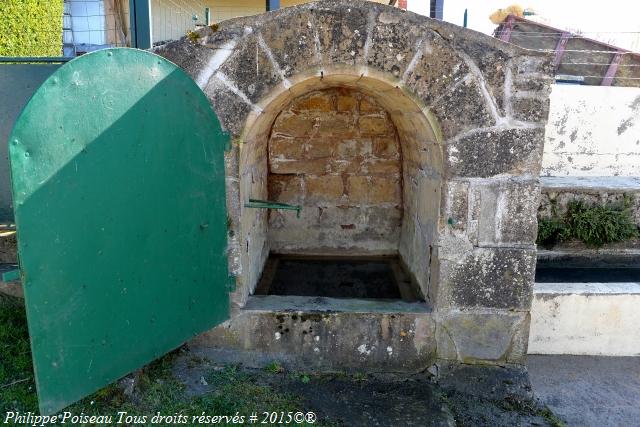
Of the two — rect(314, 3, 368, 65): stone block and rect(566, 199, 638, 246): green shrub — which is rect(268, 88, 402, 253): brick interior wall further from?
rect(566, 199, 638, 246): green shrub

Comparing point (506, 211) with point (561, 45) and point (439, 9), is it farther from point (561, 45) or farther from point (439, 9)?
point (561, 45)

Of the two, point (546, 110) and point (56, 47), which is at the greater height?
point (56, 47)

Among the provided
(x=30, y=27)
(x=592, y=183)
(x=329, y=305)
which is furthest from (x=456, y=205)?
(x=30, y=27)

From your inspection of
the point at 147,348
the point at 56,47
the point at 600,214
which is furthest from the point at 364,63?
the point at 56,47

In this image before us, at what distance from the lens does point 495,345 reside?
2.95 metres

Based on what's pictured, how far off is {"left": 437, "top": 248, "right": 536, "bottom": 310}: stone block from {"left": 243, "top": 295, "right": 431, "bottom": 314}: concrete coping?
0.67 feet

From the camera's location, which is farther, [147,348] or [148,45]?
[148,45]

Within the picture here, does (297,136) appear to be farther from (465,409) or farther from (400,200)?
(465,409)

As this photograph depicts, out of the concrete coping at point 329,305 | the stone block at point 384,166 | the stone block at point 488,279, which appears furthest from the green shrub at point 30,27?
the stone block at point 488,279

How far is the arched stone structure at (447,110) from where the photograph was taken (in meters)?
2.65

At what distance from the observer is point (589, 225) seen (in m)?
5.21

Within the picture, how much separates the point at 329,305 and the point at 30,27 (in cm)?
750

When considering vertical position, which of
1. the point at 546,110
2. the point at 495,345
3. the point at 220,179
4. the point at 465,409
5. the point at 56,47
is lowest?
the point at 465,409

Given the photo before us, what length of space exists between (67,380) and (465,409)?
1.93m
